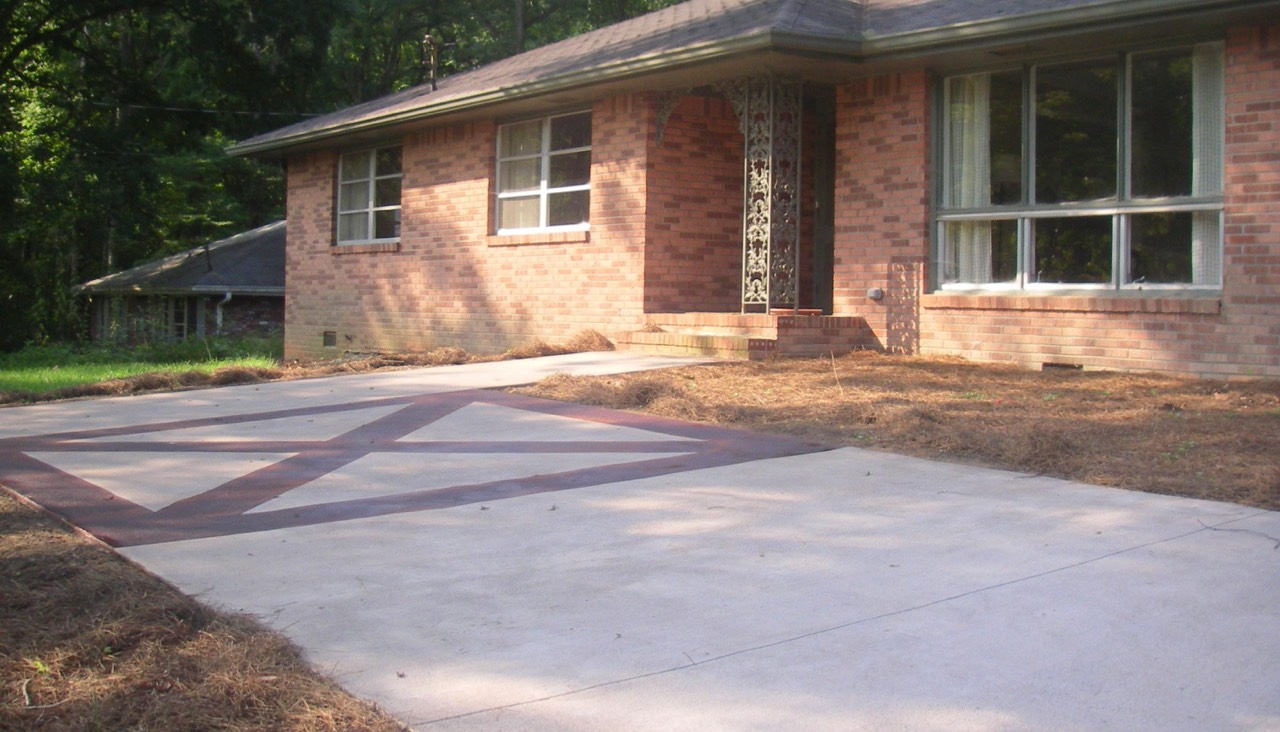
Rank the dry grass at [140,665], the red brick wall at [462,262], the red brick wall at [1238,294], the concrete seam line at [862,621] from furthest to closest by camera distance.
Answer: the red brick wall at [462,262] → the red brick wall at [1238,294] → the concrete seam line at [862,621] → the dry grass at [140,665]

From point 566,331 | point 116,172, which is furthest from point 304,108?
point 566,331

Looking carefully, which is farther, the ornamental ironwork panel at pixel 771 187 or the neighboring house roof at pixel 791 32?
the ornamental ironwork panel at pixel 771 187

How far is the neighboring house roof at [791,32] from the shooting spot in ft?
33.4

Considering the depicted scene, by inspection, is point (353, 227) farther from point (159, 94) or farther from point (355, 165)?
point (159, 94)

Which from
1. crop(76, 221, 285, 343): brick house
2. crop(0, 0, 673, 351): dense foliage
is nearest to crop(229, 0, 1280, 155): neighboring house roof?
crop(0, 0, 673, 351): dense foliage

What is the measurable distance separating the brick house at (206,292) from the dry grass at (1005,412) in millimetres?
20732

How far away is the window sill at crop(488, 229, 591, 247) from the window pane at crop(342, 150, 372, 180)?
166 inches

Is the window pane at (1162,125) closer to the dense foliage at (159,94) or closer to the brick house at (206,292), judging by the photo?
the dense foliage at (159,94)

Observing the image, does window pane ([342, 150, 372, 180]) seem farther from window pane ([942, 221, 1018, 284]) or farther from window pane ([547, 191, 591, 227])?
window pane ([942, 221, 1018, 284])

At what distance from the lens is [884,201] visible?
41.1 feet

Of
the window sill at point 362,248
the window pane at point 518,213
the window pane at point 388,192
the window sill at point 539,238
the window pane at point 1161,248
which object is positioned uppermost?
the window pane at point 388,192

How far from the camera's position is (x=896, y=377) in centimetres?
1029

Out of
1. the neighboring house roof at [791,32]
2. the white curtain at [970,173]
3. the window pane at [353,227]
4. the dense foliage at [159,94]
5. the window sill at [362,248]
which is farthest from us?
the dense foliage at [159,94]

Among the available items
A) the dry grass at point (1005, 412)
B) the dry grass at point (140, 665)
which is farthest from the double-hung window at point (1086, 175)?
the dry grass at point (140, 665)
